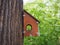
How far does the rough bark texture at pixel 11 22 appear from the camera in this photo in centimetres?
367

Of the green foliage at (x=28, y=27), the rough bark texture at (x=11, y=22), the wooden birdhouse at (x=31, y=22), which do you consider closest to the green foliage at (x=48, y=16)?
the wooden birdhouse at (x=31, y=22)

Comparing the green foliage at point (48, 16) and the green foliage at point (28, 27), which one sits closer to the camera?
the green foliage at point (48, 16)

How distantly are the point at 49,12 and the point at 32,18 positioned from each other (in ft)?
8.45

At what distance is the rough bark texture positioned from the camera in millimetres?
3666

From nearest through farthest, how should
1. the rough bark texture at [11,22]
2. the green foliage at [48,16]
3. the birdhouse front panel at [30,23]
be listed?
1. the rough bark texture at [11,22]
2. the green foliage at [48,16]
3. the birdhouse front panel at [30,23]

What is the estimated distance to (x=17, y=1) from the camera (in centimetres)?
412

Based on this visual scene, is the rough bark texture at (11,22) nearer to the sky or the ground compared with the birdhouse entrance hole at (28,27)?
nearer to the sky

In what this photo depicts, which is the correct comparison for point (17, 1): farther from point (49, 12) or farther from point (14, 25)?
point (49, 12)

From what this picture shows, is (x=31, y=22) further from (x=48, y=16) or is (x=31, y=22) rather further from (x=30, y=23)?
(x=48, y=16)

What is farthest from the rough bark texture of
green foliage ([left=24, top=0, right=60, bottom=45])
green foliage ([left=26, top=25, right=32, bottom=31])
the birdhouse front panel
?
green foliage ([left=26, top=25, right=32, bottom=31])

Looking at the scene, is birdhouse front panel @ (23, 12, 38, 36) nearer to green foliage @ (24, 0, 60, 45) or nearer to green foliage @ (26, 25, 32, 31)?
green foliage @ (26, 25, 32, 31)

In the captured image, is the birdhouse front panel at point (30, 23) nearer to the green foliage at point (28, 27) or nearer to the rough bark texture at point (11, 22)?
the green foliage at point (28, 27)

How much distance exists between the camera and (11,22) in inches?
154

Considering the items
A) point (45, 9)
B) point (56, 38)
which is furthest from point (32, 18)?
point (56, 38)
